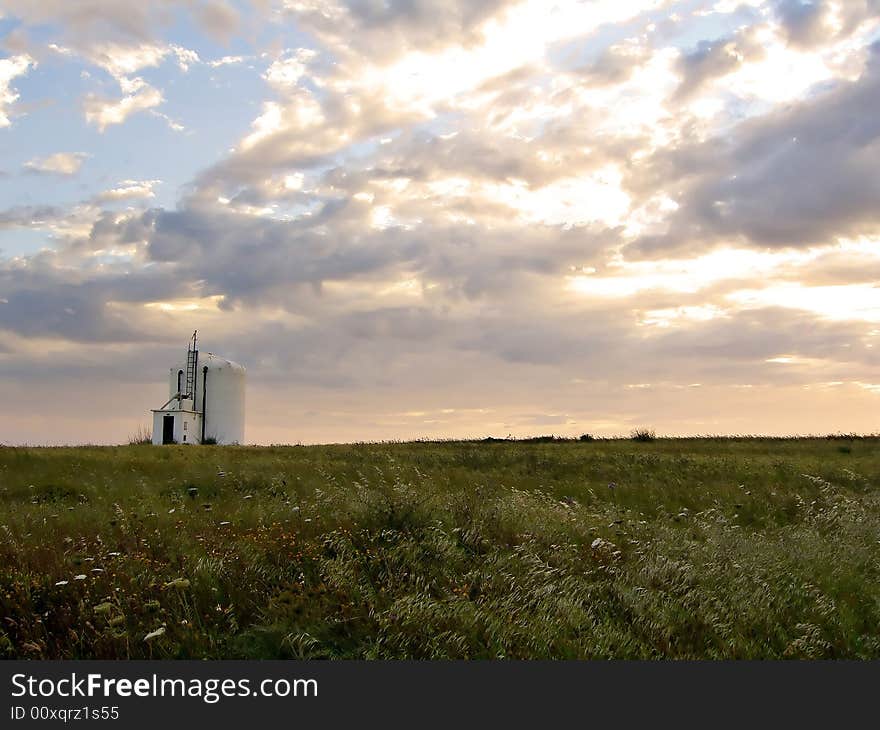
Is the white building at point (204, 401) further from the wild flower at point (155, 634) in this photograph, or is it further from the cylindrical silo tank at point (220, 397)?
the wild flower at point (155, 634)

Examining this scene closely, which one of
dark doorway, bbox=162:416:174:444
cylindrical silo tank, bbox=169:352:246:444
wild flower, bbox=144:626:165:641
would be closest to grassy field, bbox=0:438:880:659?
wild flower, bbox=144:626:165:641

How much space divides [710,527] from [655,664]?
6983 millimetres

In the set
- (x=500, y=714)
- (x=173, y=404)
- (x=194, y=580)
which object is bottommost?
(x=500, y=714)

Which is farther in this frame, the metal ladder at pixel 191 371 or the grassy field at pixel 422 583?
the metal ladder at pixel 191 371

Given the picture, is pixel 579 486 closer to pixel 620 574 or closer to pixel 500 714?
pixel 620 574

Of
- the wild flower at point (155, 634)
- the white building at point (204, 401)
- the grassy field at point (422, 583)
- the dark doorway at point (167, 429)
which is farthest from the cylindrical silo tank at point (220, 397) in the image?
the wild flower at point (155, 634)

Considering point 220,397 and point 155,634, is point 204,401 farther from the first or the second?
point 155,634

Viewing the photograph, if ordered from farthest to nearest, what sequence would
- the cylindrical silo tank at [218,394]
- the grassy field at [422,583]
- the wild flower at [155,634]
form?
the cylindrical silo tank at [218,394]
the grassy field at [422,583]
the wild flower at [155,634]

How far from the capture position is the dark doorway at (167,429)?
5040 cm

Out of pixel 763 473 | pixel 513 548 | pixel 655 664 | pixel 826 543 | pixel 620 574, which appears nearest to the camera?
pixel 655 664

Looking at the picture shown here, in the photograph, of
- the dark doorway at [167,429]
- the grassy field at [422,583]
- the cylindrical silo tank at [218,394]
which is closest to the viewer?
the grassy field at [422,583]

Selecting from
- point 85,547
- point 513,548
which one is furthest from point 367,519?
point 85,547

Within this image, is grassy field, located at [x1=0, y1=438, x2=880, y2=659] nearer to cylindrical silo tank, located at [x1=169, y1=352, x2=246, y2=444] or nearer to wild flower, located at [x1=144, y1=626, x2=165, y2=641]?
wild flower, located at [x1=144, y1=626, x2=165, y2=641]

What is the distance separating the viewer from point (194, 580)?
788 centimetres
